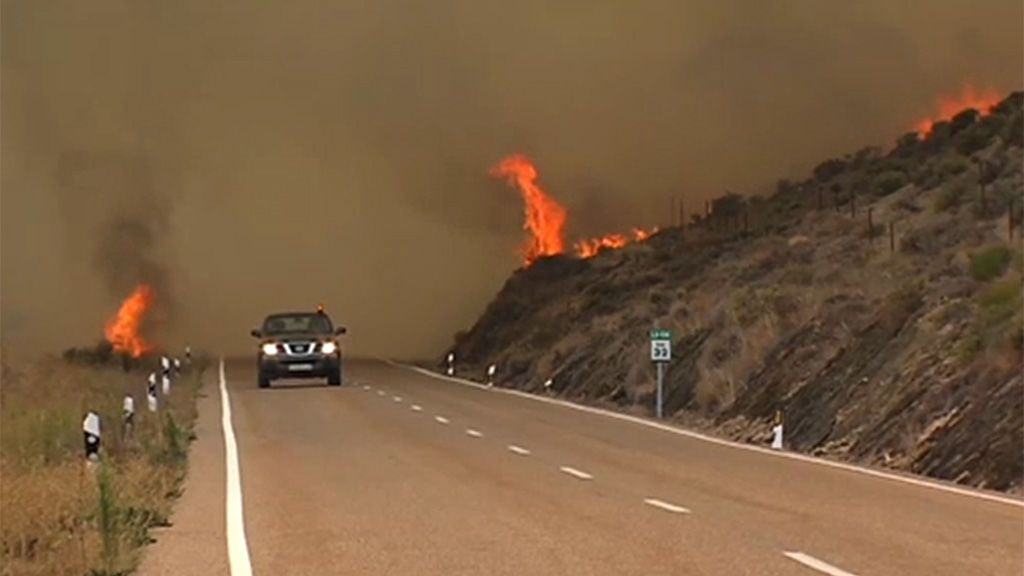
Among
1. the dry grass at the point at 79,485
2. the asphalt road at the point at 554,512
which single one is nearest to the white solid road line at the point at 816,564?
the asphalt road at the point at 554,512

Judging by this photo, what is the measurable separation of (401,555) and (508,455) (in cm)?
1102

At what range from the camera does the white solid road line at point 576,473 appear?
20344mm

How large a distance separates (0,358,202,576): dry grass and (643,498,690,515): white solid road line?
465 centimetres

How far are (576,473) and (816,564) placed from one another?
28.9ft

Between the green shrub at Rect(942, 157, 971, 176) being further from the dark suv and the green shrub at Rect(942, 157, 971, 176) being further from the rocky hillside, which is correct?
the dark suv

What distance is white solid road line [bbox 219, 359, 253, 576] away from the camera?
12594 millimetres

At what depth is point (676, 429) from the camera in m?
30.5

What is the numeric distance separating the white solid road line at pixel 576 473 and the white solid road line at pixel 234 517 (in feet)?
12.8

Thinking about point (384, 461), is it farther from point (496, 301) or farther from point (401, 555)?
point (496, 301)

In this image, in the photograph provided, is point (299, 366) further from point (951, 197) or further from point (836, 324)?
point (951, 197)

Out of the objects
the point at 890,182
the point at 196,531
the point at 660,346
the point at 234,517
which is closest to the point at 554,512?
the point at 234,517

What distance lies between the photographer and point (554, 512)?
16172 millimetres

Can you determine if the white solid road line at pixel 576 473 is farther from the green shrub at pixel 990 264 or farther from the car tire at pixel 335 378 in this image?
the car tire at pixel 335 378

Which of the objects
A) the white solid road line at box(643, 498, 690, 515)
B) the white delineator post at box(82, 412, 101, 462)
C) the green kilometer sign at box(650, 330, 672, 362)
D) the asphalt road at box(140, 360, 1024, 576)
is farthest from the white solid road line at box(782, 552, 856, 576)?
the green kilometer sign at box(650, 330, 672, 362)
